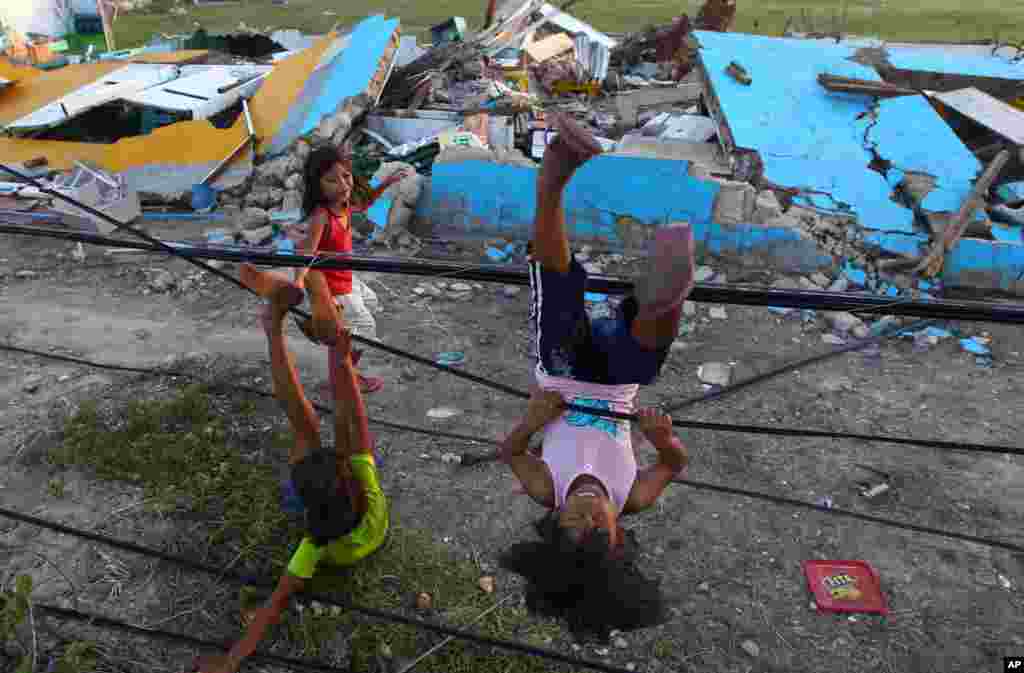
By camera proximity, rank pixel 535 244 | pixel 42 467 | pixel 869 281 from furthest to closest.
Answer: pixel 869 281
pixel 42 467
pixel 535 244

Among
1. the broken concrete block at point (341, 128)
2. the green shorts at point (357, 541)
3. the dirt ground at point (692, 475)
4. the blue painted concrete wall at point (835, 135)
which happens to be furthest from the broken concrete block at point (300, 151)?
the green shorts at point (357, 541)

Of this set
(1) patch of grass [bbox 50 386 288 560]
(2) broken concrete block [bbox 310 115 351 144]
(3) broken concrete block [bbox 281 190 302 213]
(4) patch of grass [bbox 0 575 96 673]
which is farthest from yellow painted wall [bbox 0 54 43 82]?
(4) patch of grass [bbox 0 575 96 673]

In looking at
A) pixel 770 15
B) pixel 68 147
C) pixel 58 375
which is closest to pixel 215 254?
pixel 58 375

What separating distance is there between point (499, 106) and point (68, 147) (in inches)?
221

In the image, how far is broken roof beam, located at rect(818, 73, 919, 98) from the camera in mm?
8320

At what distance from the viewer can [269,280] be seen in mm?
2414

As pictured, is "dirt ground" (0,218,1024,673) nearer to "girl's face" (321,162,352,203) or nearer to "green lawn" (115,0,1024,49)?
"girl's face" (321,162,352,203)

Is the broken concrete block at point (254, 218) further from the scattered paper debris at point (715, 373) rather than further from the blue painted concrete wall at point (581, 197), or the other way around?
the scattered paper debris at point (715, 373)

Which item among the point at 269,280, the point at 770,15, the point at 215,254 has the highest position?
the point at 215,254

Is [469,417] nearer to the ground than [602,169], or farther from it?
nearer to the ground

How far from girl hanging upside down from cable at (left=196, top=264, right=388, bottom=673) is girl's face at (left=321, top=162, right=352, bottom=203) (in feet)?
4.71

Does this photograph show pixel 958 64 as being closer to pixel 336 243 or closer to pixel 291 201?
pixel 291 201

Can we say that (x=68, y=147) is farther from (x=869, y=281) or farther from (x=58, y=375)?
(x=869, y=281)

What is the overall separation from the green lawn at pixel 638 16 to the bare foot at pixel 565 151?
17.8 m
